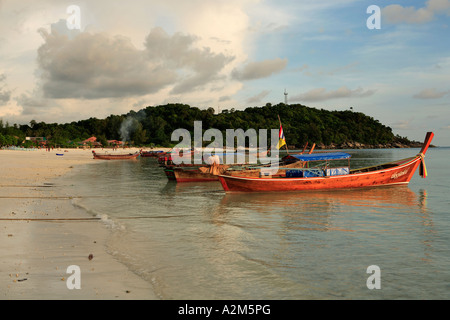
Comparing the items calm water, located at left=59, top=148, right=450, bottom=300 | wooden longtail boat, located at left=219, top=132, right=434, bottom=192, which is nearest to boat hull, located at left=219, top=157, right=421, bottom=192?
wooden longtail boat, located at left=219, top=132, right=434, bottom=192

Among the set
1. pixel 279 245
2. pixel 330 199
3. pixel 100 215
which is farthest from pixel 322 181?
pixel 100 215

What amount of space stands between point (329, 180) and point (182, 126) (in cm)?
12101

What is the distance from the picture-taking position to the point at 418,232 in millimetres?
12641

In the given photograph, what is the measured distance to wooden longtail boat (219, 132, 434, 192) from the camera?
864 inches

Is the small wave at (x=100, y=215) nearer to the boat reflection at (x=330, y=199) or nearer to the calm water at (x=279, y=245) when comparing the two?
the calm water at (x=279, y=245)

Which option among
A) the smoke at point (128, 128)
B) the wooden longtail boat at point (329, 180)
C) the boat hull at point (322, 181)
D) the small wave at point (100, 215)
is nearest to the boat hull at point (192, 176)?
the wooden longtail boat at point (329, 180)

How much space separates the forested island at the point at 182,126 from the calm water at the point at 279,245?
8369cm

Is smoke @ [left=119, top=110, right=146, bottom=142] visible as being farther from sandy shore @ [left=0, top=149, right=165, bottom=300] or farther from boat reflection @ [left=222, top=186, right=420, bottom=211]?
sandy shore @ [left=0, top=149, right=165, bottom=300]

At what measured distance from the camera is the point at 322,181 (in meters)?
23.2

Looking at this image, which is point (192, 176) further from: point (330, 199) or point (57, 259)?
point (57, 259)
